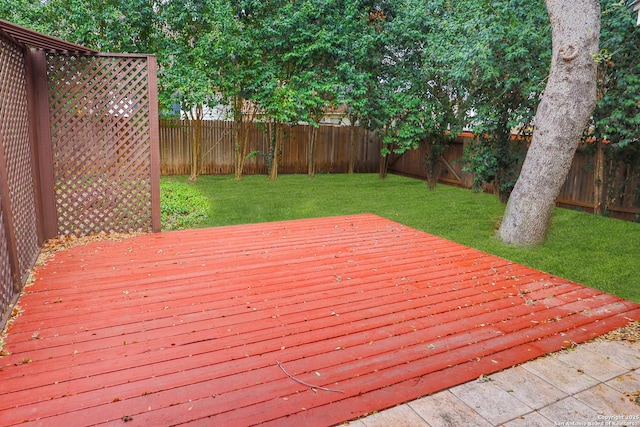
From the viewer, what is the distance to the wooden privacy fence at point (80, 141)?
4441 mm

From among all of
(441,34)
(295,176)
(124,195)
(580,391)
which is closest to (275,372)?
(580,391)

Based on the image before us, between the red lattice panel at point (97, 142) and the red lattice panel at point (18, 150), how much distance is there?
0.40 m

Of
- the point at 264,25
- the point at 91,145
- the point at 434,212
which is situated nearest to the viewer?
the point at 91,145

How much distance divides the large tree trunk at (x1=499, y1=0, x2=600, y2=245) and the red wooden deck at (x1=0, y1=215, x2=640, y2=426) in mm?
1183

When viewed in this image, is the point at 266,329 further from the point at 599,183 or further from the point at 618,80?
the point at 599,183

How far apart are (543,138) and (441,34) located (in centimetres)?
339

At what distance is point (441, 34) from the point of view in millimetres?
7867

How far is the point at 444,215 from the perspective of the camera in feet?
24.3

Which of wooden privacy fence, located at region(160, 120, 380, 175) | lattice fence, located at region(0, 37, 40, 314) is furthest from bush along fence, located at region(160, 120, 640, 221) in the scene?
lattice fence, located at region(0, 37, 40, 314)

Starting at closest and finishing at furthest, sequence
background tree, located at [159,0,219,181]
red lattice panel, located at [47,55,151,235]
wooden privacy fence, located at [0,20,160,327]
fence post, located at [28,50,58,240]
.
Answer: wooden privacy fence, located at [0,20,160,327], fence post, located at [28,50,58,240], red lattice panel, located at [47,55,151,235], background tree, located at [159,0,219,181]

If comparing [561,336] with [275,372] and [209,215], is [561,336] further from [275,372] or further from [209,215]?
[209,215]

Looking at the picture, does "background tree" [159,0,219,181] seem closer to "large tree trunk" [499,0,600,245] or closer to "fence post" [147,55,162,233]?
"fence post" [147,55,162,233]

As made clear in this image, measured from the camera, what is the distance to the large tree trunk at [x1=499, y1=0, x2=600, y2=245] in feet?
16.5

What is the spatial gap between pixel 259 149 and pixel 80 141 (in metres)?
7.30
